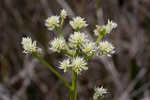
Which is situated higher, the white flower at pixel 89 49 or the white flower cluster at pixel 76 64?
the white flower at pixel 89 49

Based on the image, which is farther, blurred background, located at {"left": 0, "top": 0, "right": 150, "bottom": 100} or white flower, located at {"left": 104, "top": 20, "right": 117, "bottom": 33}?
blurred background, located at {"left": 0, "top": 0, "right": 150, "bottom": 100}

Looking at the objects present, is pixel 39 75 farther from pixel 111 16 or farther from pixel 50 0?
pixel 111 16

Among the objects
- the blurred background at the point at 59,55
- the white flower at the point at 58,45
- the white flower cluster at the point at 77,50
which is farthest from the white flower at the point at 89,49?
the blurred background at the point at 59,55

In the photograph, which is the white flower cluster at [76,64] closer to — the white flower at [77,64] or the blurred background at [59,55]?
the white flower at [77,64]

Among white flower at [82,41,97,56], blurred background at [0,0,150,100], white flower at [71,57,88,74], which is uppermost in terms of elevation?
blurred background at [0,0,150,100]

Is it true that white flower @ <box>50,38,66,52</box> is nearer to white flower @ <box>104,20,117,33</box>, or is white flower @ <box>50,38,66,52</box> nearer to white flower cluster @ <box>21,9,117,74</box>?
white flower cluster @ <box>21,9,117,74</box>

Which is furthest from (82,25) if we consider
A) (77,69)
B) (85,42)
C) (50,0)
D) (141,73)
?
(50,0)

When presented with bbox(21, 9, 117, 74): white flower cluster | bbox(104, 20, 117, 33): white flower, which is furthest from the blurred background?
bbox(21, 9, 117, 74): white flower cluster

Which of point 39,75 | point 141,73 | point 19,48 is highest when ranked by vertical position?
point 19,48
